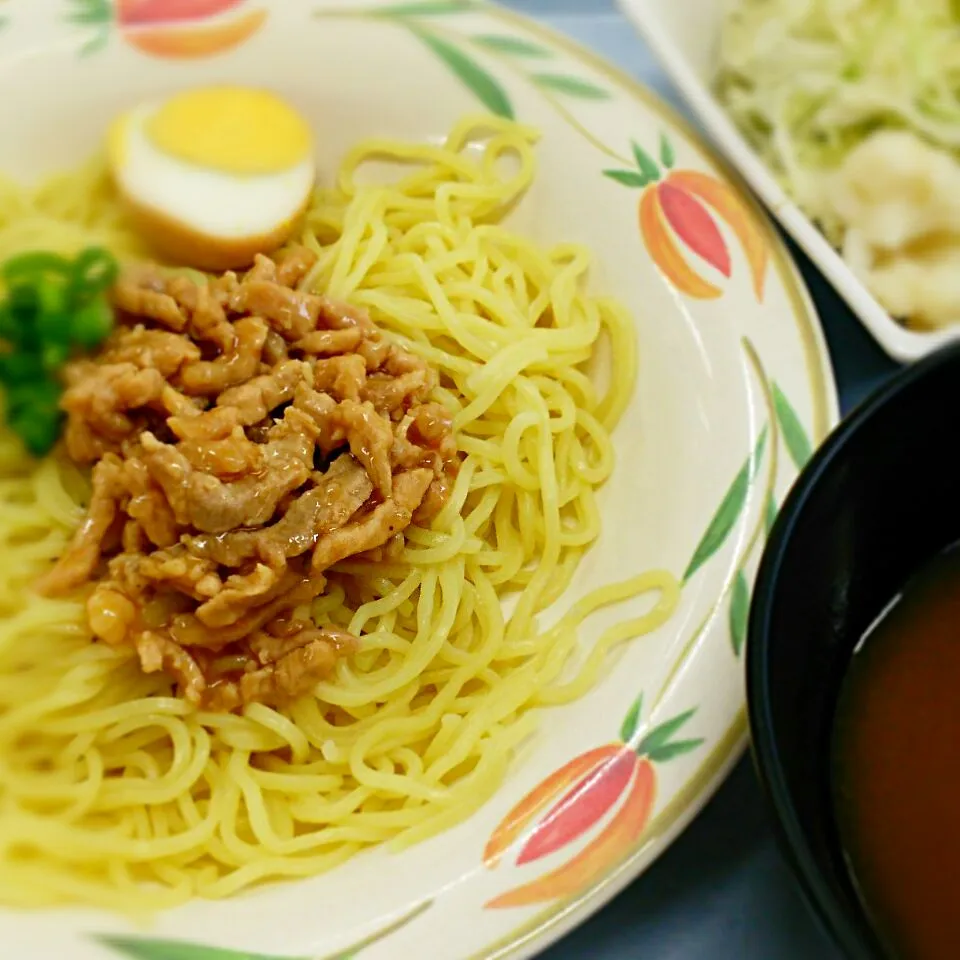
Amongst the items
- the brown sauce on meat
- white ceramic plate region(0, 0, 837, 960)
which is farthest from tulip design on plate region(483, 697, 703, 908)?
the brown sauce on meat

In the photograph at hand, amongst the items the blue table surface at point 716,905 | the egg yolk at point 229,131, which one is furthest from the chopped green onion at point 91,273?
the blue table surface at point 716,905

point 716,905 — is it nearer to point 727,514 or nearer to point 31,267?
point 727,514

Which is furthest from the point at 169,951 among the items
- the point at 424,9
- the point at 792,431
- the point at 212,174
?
the point at 424,9

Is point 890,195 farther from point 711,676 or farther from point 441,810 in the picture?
point 441,810

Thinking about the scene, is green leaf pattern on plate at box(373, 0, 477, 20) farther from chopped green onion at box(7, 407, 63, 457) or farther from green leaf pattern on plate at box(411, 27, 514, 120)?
chopped green onion at box(7, 407, 63, 457)

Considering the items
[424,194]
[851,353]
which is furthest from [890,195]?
[424,194]

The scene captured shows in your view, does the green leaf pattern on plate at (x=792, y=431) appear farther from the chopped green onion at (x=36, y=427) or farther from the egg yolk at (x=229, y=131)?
the chopped green onion at (x=36, y=427)

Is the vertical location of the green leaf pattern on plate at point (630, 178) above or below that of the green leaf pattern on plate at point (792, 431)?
above
